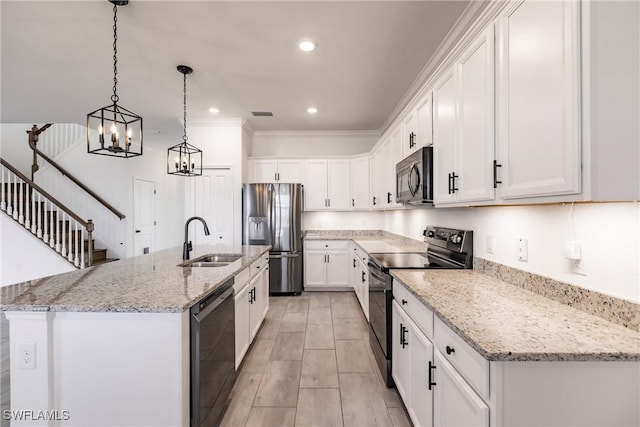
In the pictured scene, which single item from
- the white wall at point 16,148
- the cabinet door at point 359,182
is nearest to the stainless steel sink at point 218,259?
the cabinet door at point 359,182

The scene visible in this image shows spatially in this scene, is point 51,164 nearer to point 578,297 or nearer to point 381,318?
point 381,318

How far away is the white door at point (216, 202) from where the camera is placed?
468 centimetres

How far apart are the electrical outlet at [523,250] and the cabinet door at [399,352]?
2.47 ft

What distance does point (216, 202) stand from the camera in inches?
185

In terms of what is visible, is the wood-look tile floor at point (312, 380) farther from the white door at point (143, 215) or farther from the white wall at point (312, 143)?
the white door at point (143, 215)

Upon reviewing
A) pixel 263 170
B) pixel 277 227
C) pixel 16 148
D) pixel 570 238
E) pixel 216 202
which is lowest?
pixel 277 227

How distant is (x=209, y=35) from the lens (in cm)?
246

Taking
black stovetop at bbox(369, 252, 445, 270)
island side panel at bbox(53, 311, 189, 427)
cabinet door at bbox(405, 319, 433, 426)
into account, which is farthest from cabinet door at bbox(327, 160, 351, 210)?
island side panel at bbox(53, 311, 189, 427)

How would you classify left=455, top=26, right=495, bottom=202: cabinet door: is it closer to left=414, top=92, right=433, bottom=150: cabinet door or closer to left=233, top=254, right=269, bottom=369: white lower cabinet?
left=414, top=92, right=433, bottom=150: cabinet door

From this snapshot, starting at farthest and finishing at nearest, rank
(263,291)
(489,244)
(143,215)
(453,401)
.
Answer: (143,215) → (263,291) → (489,244) → (453,401)

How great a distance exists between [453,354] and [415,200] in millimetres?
1447

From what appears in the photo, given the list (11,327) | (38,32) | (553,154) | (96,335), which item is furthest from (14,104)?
(553,154)

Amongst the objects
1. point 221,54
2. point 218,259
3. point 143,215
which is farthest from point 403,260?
point 143,215

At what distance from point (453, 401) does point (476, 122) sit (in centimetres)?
139
